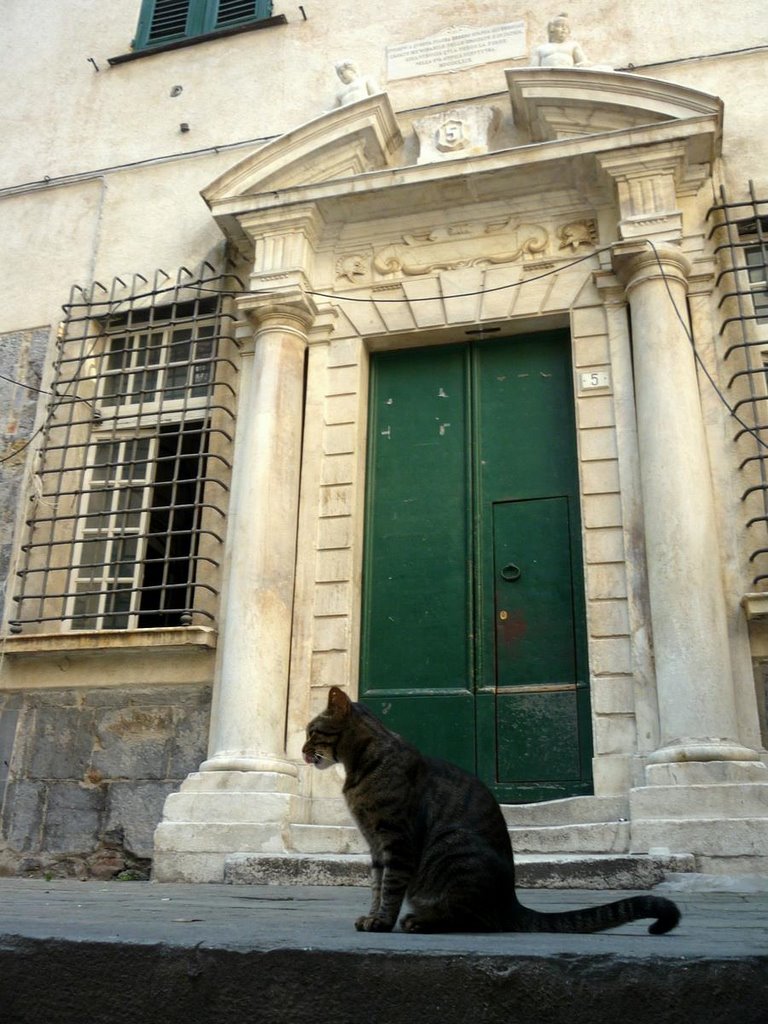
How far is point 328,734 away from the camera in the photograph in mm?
2998

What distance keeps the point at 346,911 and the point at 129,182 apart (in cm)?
706

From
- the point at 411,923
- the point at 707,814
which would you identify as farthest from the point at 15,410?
the point at 411,923

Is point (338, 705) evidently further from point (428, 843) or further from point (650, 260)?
point (650, 260)

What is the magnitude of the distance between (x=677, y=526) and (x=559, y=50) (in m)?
3.94

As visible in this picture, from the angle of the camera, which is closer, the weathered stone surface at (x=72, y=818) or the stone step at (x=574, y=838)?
the stone step at (x=574, y=838)

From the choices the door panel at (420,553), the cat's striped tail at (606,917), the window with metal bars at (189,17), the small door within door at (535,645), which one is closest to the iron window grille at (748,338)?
the small door within door at (535,645)

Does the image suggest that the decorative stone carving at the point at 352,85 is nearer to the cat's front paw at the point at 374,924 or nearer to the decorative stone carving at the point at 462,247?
the decorative stone carving at the point at 462,247

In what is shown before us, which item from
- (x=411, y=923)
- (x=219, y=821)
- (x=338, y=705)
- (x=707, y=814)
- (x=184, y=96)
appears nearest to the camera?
(x=411, y=923)

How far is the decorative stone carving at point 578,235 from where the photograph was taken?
23.0 ft

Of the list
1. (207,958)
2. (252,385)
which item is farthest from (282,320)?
(207,958)

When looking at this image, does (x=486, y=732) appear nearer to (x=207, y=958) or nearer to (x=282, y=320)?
(x=282, y=320)

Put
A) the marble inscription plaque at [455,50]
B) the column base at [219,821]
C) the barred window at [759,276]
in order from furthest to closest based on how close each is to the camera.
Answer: the marble inscription plaque at [455,50] < the barred window at [759,276] < the column base at [219,821]

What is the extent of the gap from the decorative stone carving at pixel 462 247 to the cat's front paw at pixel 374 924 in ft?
17.8

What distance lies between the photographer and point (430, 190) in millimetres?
7102
